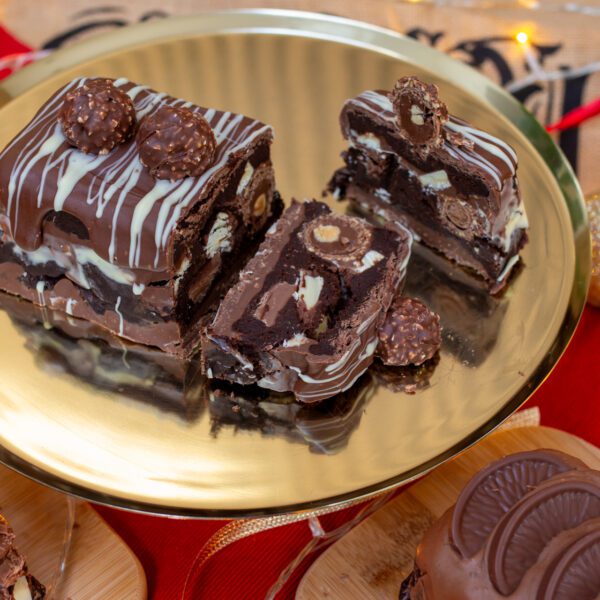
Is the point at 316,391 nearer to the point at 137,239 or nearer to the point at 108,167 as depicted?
the point at 137,239

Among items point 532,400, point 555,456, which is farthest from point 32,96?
point 555,456

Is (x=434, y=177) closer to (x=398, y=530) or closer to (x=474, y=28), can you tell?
(x=398, y=530)

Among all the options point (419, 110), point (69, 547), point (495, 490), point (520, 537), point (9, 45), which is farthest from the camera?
point (9, 45)

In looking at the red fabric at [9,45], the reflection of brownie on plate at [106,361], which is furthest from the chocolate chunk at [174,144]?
the red fabric at [9,45]

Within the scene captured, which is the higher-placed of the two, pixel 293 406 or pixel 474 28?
pixel 474 28

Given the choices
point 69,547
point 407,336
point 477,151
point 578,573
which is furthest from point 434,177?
point 69,547

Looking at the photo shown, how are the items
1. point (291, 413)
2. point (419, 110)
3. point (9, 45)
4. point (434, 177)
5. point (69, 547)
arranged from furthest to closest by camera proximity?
point (9, 45) → point (434, 177) → point (419, 110) → point (291, 413) → point (69, 547)
